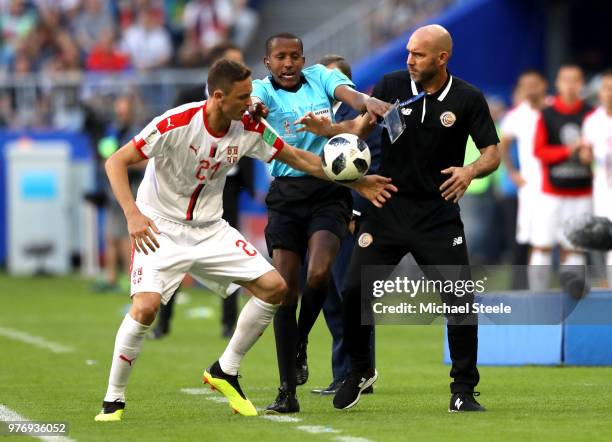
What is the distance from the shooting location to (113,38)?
26031 millimetres

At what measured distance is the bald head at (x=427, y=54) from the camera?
8.72 metres

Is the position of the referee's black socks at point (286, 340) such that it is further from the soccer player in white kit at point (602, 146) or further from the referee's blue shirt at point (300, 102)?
the soccer player in white kit at point (602, 146)

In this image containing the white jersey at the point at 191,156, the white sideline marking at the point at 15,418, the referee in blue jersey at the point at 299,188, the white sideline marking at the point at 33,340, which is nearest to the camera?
the white sideline marking at the point at 15,418

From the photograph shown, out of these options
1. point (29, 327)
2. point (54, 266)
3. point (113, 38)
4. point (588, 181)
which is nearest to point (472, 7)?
point (113, 38)

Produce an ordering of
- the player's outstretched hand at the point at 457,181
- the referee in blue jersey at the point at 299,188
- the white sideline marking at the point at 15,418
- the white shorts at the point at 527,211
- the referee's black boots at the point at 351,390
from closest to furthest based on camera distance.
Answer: the white sideline marking at the point at 15,418 < the player's outstretched hand at the point at 457,181 < the referee's black boots at the point at 351,390 < the referee in blue jersey at the point at 299,188 < the white shorts at the point at 527,211

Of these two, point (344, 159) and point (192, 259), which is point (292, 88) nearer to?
point (344, 159)

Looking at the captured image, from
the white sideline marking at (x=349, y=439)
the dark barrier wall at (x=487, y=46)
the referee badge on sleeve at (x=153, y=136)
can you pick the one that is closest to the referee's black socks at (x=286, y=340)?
the white sideline marking at (x=349, y=439)

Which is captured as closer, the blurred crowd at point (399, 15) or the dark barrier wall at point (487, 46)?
the dark barrier wall at point (487, 46)

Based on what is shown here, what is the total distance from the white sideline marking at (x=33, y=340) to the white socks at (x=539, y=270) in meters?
4.23

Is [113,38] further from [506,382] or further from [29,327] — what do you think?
[506,382]

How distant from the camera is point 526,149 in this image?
16.3 meters

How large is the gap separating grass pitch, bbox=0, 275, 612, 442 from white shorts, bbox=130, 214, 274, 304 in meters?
0.81

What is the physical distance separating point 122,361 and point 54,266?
594 inches

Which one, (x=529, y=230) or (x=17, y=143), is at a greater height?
(x=17, y=143)
